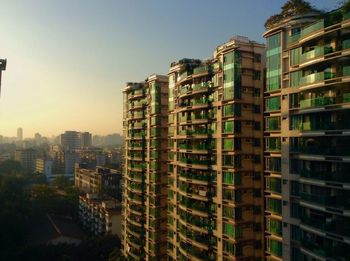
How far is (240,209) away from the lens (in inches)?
1253

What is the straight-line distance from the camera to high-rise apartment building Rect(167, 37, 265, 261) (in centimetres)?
3181

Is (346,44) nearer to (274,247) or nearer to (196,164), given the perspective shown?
(274,247)

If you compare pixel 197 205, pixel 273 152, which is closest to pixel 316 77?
pixel 273 152

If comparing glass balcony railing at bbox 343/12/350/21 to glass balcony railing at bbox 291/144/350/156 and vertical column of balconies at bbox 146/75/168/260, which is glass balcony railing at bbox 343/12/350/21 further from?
vertical column of balconies at bbox 146/75/168/260

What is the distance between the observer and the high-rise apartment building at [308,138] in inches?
894

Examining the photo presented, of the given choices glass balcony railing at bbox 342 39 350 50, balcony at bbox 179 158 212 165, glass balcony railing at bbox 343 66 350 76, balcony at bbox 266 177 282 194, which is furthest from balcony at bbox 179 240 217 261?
glass balcony railing at bbox 342 39 350 50

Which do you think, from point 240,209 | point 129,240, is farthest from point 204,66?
point 129,240

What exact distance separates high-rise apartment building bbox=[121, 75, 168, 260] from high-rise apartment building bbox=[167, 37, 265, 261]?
784cm

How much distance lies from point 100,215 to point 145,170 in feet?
101

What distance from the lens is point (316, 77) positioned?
24.4 m

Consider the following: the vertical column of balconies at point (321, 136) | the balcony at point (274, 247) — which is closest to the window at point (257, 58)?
the vertical column of balconies at point (321, 136)

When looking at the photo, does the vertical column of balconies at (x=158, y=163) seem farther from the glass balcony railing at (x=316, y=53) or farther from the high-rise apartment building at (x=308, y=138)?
the glass balcony railing at (x=316, y=53)

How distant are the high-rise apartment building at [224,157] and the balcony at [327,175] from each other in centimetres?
668

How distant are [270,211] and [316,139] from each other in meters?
7.01
